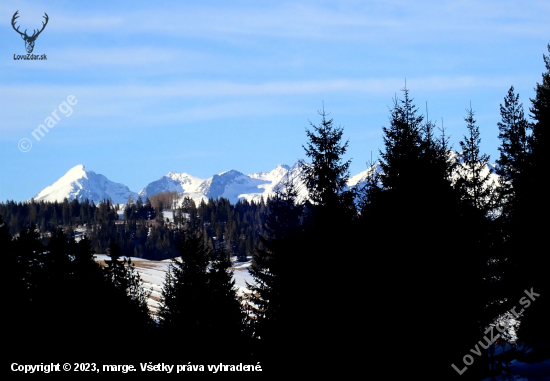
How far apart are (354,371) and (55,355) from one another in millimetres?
22590

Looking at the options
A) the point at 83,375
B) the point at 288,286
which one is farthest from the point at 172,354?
the point at 288,286

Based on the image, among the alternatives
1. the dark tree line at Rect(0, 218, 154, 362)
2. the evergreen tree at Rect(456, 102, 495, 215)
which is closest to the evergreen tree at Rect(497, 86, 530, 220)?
the evergreen tree at Rect(456, 102, 495, 215)

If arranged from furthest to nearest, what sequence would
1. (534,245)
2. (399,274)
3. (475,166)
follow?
1. (475,166)
2. (534,245)
3. (399,274)

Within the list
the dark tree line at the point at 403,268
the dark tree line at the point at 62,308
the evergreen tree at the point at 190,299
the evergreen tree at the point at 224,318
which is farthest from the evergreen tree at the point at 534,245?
the dark tree line at the point at 62,308

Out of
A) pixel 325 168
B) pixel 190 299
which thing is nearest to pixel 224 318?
pixel 190 299

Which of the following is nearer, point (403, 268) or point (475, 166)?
point (403, 268)

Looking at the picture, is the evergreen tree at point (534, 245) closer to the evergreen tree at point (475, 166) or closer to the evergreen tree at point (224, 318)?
the evergreen tree at point (475, 166)

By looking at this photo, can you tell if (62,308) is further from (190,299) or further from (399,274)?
(399,274)

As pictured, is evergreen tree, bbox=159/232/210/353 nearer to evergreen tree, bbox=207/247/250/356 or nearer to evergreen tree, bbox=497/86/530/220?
evergreen tree, bbox=207/247/250/356

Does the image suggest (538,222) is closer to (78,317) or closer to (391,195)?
(391,195)

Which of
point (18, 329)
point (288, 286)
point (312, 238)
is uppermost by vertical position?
point (312, 238)

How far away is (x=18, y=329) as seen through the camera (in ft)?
101

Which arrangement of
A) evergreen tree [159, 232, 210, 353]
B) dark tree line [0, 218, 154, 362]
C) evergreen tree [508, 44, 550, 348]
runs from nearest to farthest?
1. evergreen tree [508, 44, 550, 348]
2. evergreen tree [159, 232, 210, 353]
3. dark tree line [0, 218, 154, 362]

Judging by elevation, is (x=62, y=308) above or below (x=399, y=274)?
below
